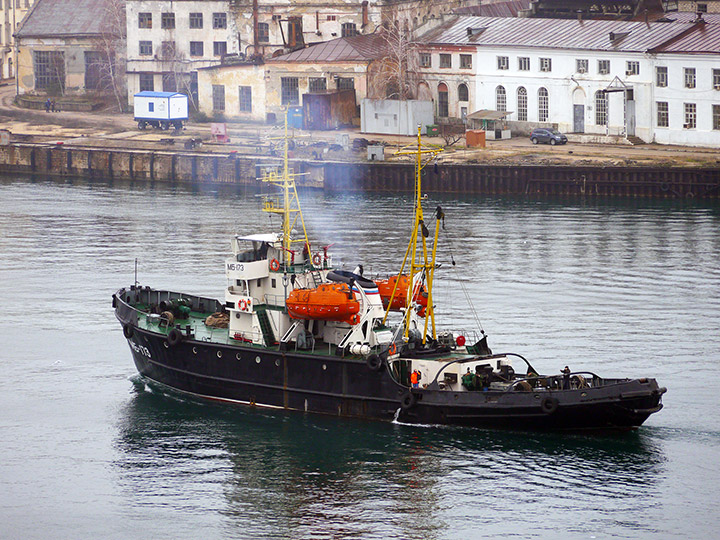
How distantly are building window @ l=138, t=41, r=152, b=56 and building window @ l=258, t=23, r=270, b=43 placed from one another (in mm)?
9042

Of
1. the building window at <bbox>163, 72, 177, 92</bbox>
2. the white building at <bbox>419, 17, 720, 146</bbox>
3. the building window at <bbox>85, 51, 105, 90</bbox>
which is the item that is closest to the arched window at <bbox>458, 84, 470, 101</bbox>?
the white building at <bbox>419, 17, 720, 146</bbox>

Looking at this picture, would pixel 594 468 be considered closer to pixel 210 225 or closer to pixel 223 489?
pixel 223 489

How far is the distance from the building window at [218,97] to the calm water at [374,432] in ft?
111

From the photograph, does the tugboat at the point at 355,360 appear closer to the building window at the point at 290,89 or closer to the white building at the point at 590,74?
the white building at the point at 590,74

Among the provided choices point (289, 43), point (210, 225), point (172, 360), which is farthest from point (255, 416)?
point (289, 43)

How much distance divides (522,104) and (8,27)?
2445 inches

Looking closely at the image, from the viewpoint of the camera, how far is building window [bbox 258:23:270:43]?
107 meters

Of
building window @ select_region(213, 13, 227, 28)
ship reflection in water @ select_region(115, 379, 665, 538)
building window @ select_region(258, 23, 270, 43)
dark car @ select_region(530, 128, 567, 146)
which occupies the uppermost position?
building window @ select_region(213, 13, 227, 28)

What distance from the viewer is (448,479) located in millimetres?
37875

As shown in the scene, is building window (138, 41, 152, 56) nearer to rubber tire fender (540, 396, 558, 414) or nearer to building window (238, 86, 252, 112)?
building window (238, 86, 252, 112)

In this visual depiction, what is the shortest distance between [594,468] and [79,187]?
62.6 m

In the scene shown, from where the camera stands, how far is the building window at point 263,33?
107 meters

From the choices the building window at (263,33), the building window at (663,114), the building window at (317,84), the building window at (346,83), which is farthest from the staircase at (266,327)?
the building window at (263,33)

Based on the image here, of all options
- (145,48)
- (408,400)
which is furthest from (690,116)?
(408,400)
